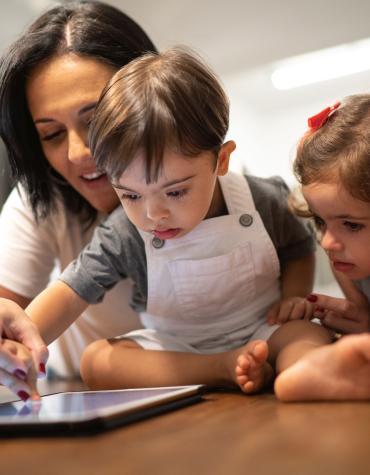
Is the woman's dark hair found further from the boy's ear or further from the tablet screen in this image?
the tablet screen

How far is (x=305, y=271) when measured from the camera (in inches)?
39.5

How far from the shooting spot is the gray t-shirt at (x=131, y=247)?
2.93ft

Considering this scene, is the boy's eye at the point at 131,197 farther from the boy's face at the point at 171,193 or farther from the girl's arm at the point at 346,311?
the girl's arm at the point at 346,311

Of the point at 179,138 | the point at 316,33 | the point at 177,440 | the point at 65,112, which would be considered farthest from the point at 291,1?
the point at 177,440

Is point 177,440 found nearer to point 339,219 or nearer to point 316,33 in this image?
point 339,219

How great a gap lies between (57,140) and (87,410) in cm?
62

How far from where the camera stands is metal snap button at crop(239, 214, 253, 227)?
923 millimetres

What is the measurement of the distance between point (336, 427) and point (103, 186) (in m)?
0.65

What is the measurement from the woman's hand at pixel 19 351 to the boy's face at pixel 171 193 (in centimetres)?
20

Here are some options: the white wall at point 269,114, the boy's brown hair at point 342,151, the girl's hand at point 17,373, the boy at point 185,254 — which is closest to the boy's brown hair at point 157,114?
the boy at point 185,254

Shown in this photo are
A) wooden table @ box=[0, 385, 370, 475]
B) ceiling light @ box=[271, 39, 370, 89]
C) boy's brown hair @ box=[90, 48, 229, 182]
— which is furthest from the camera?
ceiling light @ box=[271, 39, 370, 89]

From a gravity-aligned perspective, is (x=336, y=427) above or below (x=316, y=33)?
below

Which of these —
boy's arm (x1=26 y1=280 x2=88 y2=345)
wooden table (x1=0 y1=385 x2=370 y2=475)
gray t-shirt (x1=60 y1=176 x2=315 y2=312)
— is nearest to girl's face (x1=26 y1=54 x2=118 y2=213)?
gray t-shirt (x1=60 y1=176 x2=315 y2=312)

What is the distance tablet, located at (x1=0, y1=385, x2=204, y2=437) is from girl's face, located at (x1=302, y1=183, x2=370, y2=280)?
0.30 metres
